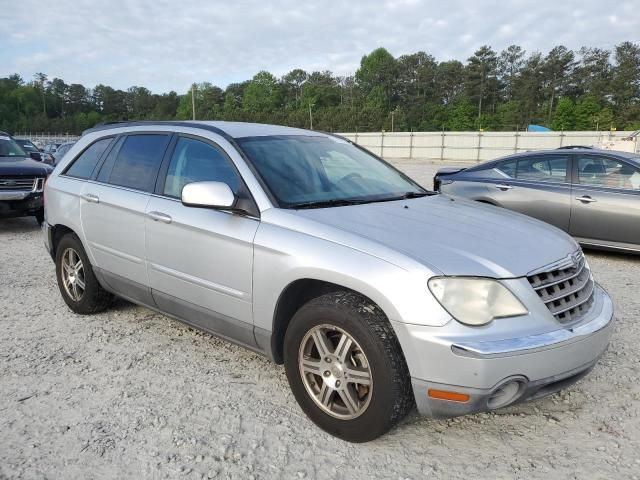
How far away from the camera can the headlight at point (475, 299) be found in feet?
8.07

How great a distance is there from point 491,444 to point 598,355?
2.38 feet

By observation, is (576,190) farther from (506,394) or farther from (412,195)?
(506,394)

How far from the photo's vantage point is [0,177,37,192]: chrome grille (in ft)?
29.6

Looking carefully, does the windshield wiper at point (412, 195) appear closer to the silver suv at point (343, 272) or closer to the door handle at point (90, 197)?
the silver suv at point (343, 272)

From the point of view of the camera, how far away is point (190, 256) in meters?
3.49

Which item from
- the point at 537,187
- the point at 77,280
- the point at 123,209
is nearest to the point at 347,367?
the point at 123,209

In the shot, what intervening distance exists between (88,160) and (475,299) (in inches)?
145

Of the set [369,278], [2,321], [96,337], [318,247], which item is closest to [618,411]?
[369,278]

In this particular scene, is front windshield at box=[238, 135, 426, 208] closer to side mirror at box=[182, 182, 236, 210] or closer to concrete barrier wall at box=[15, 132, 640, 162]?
side mirror at box=[182, 182, 236, 210]

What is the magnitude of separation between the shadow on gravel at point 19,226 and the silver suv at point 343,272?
20.3 ft

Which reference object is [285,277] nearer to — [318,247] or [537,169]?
[318,247]

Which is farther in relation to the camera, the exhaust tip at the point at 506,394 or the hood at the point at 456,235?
the hood at the point at 456,235

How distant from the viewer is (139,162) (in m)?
4.17

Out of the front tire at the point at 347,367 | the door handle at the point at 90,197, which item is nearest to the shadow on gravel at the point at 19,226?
the door handle at the point at 90,197
